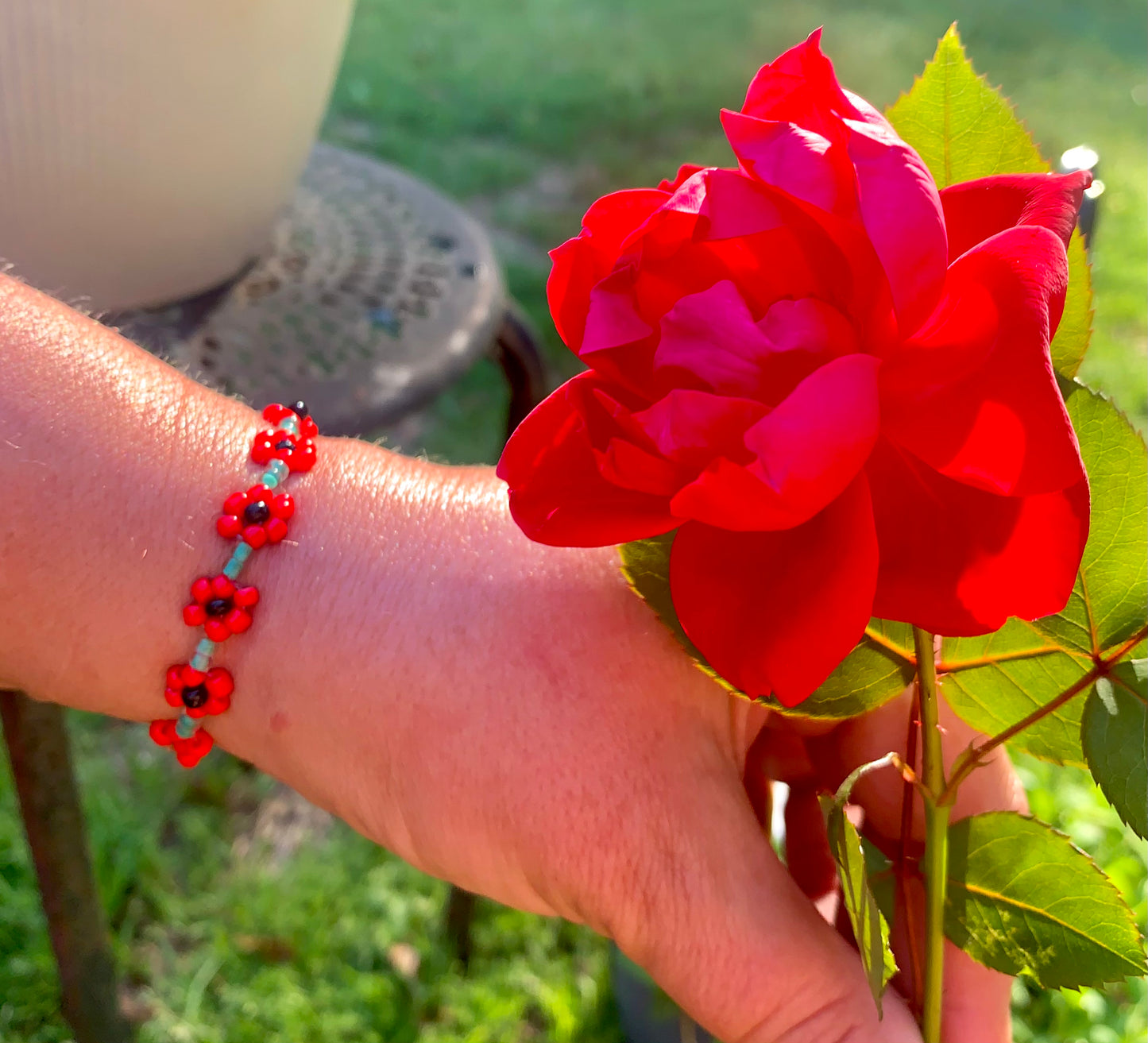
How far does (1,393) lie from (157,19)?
0.89 ft

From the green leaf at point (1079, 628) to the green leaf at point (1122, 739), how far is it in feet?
0.05

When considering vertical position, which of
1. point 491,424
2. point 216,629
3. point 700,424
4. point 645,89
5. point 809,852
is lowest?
point 491,424

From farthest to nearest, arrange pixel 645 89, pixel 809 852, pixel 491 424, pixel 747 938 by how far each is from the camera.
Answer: pixel 645 89 < pixel 491 424 < pixel 809 852 < pixel 747 938

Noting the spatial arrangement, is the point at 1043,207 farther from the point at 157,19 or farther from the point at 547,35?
the point at 547,35

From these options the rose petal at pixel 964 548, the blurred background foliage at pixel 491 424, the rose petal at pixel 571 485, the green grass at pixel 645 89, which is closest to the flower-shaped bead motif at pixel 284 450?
the rose petal at pixel 571 485

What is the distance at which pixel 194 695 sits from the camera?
0.52 m

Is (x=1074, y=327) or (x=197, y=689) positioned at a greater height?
(x=1074, y=327)

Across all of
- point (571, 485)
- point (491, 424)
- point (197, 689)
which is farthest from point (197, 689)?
point (491, 424)

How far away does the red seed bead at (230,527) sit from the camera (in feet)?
1.70

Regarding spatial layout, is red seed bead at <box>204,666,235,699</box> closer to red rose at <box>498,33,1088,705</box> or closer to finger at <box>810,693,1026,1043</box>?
red rose at <box>498,33,1088,705</box>

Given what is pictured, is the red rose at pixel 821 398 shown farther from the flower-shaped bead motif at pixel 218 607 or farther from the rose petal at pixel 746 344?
the flower-shaped bead motif at pixel 218 607

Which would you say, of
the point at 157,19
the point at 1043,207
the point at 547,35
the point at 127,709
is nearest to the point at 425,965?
the point at 127,709

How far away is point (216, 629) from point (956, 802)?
1.28ft

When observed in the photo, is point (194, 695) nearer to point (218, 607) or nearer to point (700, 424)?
point (218, 607)
